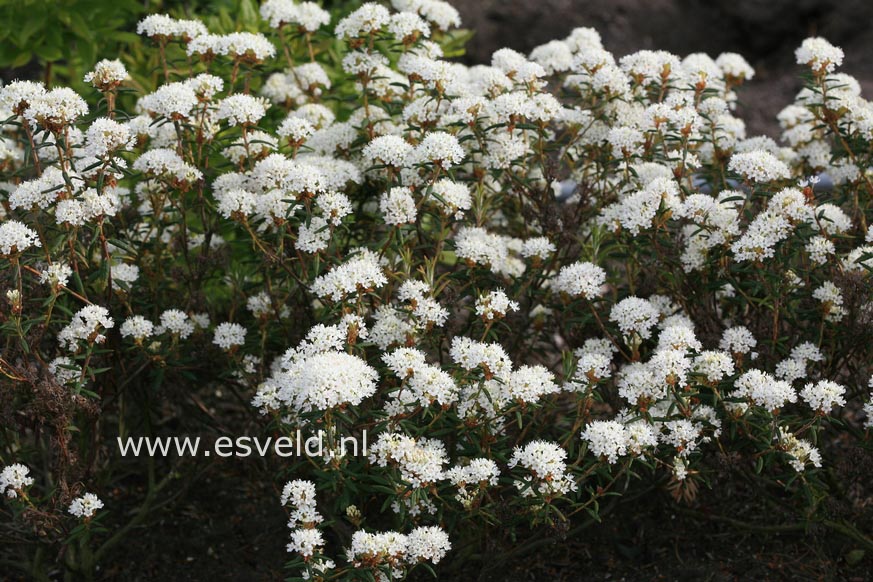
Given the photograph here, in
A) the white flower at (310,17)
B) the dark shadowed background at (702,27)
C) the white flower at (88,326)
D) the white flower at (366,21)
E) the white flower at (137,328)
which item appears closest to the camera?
the white flower at (88,326)

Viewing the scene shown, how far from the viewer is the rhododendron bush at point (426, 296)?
9.87 feet

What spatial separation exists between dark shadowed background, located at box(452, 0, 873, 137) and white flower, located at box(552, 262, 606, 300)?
5.36 metres

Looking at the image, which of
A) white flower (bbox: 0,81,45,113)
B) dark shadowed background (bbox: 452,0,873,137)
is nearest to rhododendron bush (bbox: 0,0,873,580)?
white flower (bbox: 0,81,45,113)

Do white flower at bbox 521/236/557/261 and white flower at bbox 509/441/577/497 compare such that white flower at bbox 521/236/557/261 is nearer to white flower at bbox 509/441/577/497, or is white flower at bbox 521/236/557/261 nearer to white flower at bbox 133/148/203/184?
white flower at bbox 509/441/577/497

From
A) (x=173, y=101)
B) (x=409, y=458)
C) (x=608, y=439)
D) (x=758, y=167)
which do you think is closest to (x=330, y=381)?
(x=409, y=458)

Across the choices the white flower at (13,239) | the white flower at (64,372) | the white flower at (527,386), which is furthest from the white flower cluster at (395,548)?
the white flower at (13,239)

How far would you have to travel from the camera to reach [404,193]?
3295 millimetres

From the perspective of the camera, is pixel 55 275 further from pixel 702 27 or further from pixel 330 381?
pixel 702 27

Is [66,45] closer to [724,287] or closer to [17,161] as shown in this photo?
[17,161]

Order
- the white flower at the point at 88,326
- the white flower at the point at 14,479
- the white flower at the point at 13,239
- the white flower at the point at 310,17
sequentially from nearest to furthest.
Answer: the white flower at the point at 13,239
the white flower at the point at 14,479
the white flower at the point at 88,326
the white flower at the point at 310,17

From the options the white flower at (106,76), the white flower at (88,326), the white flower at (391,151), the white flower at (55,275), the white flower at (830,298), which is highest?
the white flower at (106,76)

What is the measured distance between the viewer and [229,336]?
11.5 ft

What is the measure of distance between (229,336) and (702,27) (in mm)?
6618

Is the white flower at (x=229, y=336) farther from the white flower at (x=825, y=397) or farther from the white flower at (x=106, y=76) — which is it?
the white flower at (x=825, y=397)
